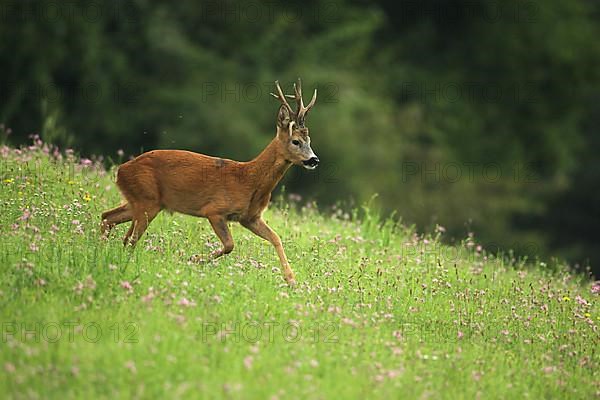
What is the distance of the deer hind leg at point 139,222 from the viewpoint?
9844 millimetres

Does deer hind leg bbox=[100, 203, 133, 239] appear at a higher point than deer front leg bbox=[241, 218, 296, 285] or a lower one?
A: lower

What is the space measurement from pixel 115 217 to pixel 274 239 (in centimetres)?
147

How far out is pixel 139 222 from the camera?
9.91 m

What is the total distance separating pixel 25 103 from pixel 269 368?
18.3 metres

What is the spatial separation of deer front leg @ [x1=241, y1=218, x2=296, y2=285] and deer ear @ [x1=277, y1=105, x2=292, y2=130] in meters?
0.87

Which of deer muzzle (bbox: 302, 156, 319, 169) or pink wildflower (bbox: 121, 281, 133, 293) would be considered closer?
pink wildflower (bbox: 121, 281, 133, 293)

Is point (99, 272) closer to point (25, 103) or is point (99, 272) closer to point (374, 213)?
point (374, 213)

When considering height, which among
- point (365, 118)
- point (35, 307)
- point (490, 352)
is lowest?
point (35, 307)

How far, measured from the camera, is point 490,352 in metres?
8.85

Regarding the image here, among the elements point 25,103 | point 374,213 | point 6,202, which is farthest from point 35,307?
point 25,103

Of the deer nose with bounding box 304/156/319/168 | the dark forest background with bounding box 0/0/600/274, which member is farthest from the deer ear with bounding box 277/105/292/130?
the dark forest background with bounding box 0/0/600/274

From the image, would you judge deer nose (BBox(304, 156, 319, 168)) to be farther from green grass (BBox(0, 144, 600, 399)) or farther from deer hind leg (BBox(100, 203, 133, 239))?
deer hind leg (BBox(100, 203, 133, 239))

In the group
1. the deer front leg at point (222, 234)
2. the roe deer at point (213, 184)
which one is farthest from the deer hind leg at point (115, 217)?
the deer front leg at point (222, 234)

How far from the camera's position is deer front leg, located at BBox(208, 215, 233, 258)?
9.85 m
